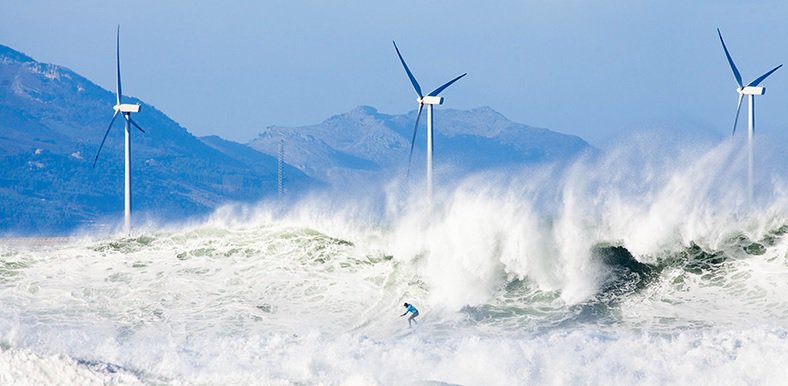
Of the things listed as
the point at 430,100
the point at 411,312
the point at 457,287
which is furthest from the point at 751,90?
the point at 411,312

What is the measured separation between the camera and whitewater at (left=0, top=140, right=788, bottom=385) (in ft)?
62.4

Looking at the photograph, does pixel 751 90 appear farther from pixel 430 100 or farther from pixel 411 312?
pixel 411 312

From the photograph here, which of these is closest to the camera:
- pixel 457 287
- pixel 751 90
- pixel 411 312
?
pixel 411 312

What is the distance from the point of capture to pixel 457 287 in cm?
2742

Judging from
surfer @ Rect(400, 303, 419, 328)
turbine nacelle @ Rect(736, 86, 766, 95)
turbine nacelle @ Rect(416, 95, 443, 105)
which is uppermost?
turbine nacelle @ Rect(736, 86, 766, 95)

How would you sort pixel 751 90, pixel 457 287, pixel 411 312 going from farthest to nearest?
1. pixel 751 90
2. pixel 457 287
3. pixel 411 312

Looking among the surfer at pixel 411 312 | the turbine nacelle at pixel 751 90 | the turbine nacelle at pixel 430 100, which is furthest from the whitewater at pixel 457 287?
the turbine nacelle at pixel 751 90

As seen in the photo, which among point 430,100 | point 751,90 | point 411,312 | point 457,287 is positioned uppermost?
point 751,90

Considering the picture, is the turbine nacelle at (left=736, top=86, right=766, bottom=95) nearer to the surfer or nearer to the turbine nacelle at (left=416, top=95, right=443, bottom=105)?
the turbine nacelle at (left=416, top=95, right=443, bottom=105)

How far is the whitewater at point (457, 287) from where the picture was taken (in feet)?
62.4

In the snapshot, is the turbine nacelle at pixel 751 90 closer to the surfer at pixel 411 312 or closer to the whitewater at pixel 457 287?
the whitewater at pixel 457 287

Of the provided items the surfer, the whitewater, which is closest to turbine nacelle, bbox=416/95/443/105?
the whitewater

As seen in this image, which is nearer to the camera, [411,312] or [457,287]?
[411,312]

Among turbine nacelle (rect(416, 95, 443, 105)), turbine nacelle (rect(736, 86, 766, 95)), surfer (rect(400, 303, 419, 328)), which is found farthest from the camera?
turbine nacelle (rect(736, 86, 766, 95))
